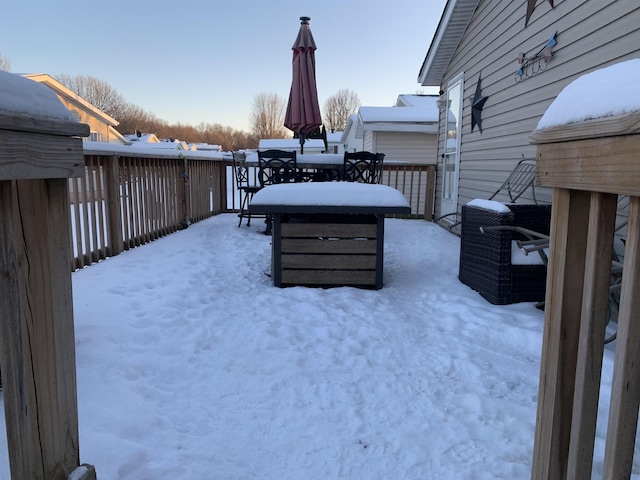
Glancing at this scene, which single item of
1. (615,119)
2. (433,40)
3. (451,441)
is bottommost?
(451,441)

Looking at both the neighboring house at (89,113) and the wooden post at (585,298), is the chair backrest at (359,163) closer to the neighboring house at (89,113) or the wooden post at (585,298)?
the wooden post at (585,298)

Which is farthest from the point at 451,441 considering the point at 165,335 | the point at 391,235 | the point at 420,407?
the point at 391,235

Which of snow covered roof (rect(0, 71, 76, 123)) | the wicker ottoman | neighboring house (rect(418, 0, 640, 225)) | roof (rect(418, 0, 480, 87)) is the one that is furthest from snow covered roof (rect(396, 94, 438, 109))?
snow covered roof (rect(0, 71, 76, 123))

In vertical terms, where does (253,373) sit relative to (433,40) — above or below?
below

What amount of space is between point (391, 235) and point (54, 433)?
5571 mm

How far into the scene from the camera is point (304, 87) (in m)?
7.35

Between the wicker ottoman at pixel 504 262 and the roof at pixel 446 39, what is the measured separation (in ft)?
13.6

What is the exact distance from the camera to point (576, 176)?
3.28ft

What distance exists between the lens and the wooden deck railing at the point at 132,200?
4203 mm

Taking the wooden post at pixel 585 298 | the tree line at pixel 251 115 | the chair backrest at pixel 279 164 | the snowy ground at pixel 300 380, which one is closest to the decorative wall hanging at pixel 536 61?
the snowy ground at pixel 300 380

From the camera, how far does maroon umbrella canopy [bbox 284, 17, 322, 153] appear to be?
715 centimetres

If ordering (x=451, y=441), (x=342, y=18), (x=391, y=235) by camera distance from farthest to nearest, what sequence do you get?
1. (x=342, y=18)
2. (x=391, y=235)
3. (x=451, y=441)

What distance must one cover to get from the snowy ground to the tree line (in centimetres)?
3536

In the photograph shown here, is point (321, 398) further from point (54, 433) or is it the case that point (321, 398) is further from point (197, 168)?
point (197, 168)
